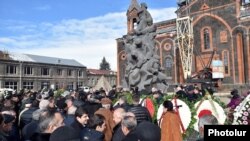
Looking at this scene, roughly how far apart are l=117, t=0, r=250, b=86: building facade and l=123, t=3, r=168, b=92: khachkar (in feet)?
57.3

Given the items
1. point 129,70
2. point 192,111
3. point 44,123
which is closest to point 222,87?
point 129,70

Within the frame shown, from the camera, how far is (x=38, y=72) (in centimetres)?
5953

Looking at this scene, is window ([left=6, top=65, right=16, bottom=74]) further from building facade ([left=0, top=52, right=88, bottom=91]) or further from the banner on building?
the banner on building

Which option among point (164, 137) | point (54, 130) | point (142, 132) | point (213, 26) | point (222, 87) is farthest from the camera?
point (213, 26)

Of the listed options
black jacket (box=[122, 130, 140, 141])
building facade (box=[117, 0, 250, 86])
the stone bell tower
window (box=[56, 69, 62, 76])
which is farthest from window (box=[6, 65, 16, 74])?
black jacket (box=[122, 130, 140, 141])

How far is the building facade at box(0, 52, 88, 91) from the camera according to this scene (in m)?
53.2

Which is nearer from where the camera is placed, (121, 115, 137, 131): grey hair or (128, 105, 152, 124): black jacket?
(121, 115, 137, 131): grey hair

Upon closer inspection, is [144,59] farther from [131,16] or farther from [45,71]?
[45,71]

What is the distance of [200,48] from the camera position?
42156 millimetres

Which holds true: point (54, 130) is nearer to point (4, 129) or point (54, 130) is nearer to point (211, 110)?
point (4, 129)

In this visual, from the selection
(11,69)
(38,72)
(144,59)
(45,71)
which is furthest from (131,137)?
(45,71)

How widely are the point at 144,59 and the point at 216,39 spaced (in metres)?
26.7

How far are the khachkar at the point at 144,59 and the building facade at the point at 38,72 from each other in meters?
32.9

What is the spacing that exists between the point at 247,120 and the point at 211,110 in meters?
3.18
